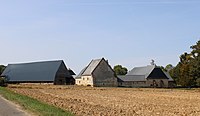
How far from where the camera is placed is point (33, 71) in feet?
347

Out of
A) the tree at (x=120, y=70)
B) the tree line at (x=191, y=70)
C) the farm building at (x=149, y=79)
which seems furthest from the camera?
the tree at (x=120, y=70)

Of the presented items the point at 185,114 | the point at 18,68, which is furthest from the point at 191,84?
the point at 185,114

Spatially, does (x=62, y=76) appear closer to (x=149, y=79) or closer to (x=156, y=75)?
(x=149, y=79)

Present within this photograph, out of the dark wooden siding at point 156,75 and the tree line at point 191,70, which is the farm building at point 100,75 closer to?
the dark wooden siding at point 156,75

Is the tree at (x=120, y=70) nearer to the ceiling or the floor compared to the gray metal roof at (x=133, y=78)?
nearer to the ceiling

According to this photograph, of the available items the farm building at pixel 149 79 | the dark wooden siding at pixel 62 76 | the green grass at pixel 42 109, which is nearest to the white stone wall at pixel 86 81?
the dark wooden siding at pixel 62 76

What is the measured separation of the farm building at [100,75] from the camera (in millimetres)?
96250

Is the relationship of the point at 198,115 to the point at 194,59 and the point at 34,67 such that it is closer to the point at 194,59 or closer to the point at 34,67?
the point at 194,59

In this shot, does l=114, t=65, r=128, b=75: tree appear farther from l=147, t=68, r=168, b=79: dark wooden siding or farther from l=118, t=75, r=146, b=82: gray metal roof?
l=147, t=68, r=168, b=79: dark wooden siding

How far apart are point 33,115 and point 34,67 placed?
92337 millimetres

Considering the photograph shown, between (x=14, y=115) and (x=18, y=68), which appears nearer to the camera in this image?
(x=14, y=115)

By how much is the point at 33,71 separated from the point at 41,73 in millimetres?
4876

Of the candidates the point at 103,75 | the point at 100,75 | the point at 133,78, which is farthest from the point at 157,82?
the point at 100,75

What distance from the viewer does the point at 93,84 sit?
9462 cm
